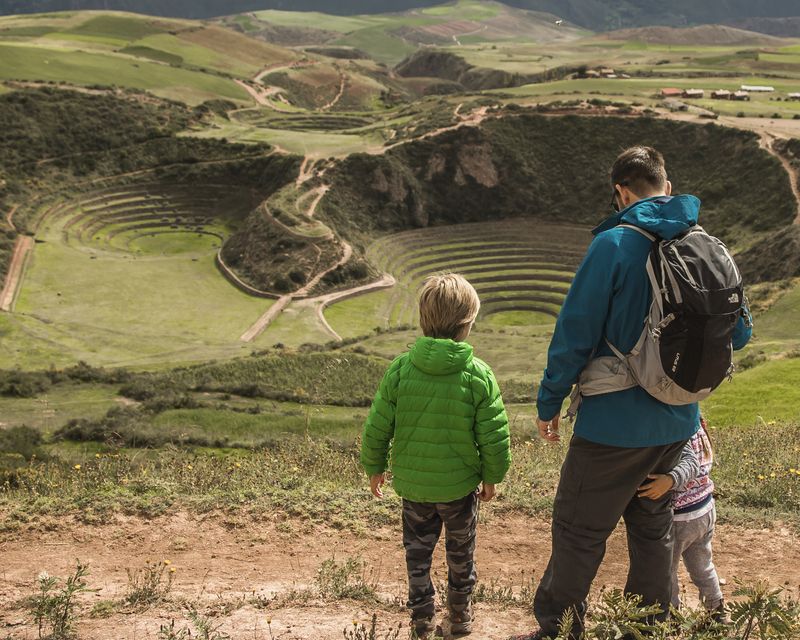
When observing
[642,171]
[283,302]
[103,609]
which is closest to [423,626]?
[103,609]

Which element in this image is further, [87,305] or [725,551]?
[87,305]

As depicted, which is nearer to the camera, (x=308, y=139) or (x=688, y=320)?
(x=688, y=320)

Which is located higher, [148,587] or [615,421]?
[615,421]

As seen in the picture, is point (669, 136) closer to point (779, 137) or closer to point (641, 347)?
point (779, 137)

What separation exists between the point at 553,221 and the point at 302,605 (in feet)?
187

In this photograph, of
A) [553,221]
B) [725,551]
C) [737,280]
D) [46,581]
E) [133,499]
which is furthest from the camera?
[553,221]

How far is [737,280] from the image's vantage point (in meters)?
4.66

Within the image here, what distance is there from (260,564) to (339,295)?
40787 millimetres

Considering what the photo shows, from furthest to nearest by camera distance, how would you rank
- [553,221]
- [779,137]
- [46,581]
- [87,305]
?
[553,221] → [779,137] → [87,305] → [46,581]

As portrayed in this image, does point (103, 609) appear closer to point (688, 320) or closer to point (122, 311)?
point (688, 320)

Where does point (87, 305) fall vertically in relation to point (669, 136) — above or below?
below

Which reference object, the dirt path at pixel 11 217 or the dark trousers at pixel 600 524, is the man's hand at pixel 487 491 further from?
the dirt path at pixel 11 217

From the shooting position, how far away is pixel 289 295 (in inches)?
1876

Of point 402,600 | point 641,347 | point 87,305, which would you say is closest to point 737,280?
point 641,347
